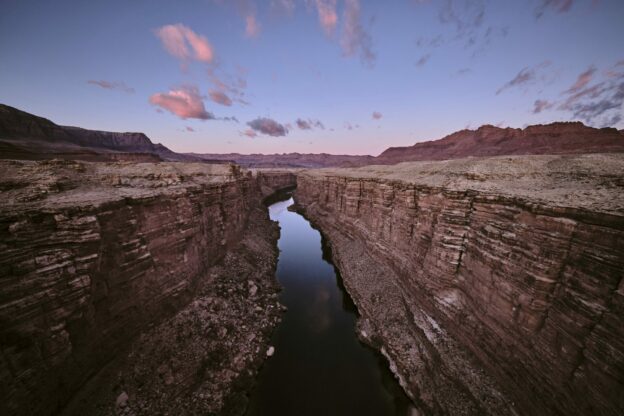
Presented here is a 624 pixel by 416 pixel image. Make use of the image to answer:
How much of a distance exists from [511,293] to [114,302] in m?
16.7

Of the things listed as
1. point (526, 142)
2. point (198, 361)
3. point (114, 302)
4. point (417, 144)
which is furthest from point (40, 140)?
point (417, 144)

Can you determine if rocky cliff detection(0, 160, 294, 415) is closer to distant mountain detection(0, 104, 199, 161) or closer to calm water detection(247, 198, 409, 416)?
calm water detection(247, 198, 409, 416)

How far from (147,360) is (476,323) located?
1530cm

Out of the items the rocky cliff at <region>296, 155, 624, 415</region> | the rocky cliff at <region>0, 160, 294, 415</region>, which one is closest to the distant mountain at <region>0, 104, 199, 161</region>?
the rocky cliff at <region>0, 160, 294, 415</region>

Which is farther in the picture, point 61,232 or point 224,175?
point 224,175

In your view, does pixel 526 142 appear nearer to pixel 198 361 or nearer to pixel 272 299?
pixel 272 299

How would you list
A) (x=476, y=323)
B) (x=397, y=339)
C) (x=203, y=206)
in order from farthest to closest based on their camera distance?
(x=203, y=206)
(x=397, y=339)
(x=476, y=323)

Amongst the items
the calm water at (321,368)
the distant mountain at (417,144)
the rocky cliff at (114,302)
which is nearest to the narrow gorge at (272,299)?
the rocky cliff at (114,302)

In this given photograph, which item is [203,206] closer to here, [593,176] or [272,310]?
[272,310]

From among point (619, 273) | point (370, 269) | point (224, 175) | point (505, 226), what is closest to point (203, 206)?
point (224, 175)

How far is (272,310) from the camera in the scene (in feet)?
52.1

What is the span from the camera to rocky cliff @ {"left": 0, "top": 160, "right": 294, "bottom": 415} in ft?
22.3

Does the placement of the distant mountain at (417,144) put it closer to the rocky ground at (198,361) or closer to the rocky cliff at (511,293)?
the rocky ground at (198,361)

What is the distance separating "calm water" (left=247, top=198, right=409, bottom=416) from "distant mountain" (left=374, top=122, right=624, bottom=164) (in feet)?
215
